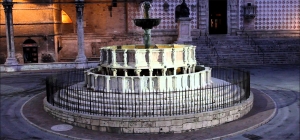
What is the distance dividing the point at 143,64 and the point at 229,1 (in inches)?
832

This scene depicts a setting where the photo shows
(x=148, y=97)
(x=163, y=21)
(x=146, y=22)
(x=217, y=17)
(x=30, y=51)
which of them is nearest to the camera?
(x=148, y=97)

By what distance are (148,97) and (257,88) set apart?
7.59 m

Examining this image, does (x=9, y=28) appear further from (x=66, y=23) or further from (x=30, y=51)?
(x=66, y=23)

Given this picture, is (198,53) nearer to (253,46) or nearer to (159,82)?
(253,46)

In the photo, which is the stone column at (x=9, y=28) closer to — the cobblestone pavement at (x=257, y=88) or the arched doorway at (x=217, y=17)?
the cobblestone pavement at (x=257, y=88)

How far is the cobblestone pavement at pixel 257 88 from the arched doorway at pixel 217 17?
8.76 metres

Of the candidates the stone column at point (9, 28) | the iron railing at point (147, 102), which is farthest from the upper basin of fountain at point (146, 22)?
the stone column at point (9, 28)

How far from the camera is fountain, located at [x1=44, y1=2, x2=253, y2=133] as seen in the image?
10578mm

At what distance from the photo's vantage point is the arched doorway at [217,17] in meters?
32.5

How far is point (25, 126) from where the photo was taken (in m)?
11.4

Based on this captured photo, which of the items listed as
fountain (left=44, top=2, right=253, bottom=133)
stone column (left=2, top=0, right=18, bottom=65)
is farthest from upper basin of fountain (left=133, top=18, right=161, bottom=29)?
stone column (left=2, top=0, right=18, bottom=65)

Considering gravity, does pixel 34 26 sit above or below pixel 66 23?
below

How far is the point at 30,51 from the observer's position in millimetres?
30156

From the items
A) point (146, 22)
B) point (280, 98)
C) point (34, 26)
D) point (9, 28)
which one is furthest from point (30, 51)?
point (280, 98)
